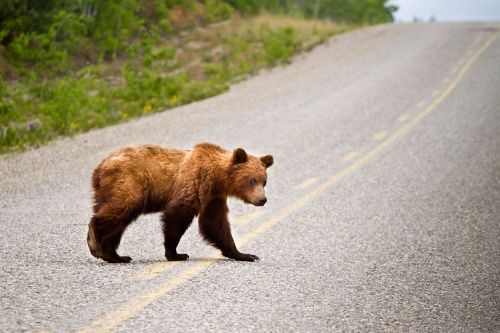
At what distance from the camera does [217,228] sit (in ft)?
19.8

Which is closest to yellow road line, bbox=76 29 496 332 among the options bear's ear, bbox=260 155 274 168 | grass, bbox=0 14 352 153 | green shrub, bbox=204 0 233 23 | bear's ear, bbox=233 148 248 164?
bear's ear, bbox=233 148 248 164

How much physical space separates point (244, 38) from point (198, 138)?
15.9 m

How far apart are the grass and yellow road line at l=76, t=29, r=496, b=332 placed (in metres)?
5.41

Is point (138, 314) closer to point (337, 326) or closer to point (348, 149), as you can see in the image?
point (337, 326)

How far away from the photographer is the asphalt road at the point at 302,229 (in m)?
4.64

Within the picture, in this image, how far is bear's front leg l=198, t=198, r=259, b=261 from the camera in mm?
6031

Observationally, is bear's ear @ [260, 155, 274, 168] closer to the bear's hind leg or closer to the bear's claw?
the bear's claw

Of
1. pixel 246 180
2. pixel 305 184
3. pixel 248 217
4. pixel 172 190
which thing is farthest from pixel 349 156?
pixel 172 190

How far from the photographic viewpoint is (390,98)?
18.6 meters

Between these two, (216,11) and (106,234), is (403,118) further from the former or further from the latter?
(216,11)

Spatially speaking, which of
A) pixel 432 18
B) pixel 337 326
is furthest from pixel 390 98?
pixel 432 18

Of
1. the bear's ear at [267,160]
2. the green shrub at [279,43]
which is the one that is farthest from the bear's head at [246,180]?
the green shrub at [279,43]

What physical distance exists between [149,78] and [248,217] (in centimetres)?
1060

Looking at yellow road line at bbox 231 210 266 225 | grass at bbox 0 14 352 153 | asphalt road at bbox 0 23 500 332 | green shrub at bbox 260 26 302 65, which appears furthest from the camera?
green shrub at bbox 260 26 302 65
